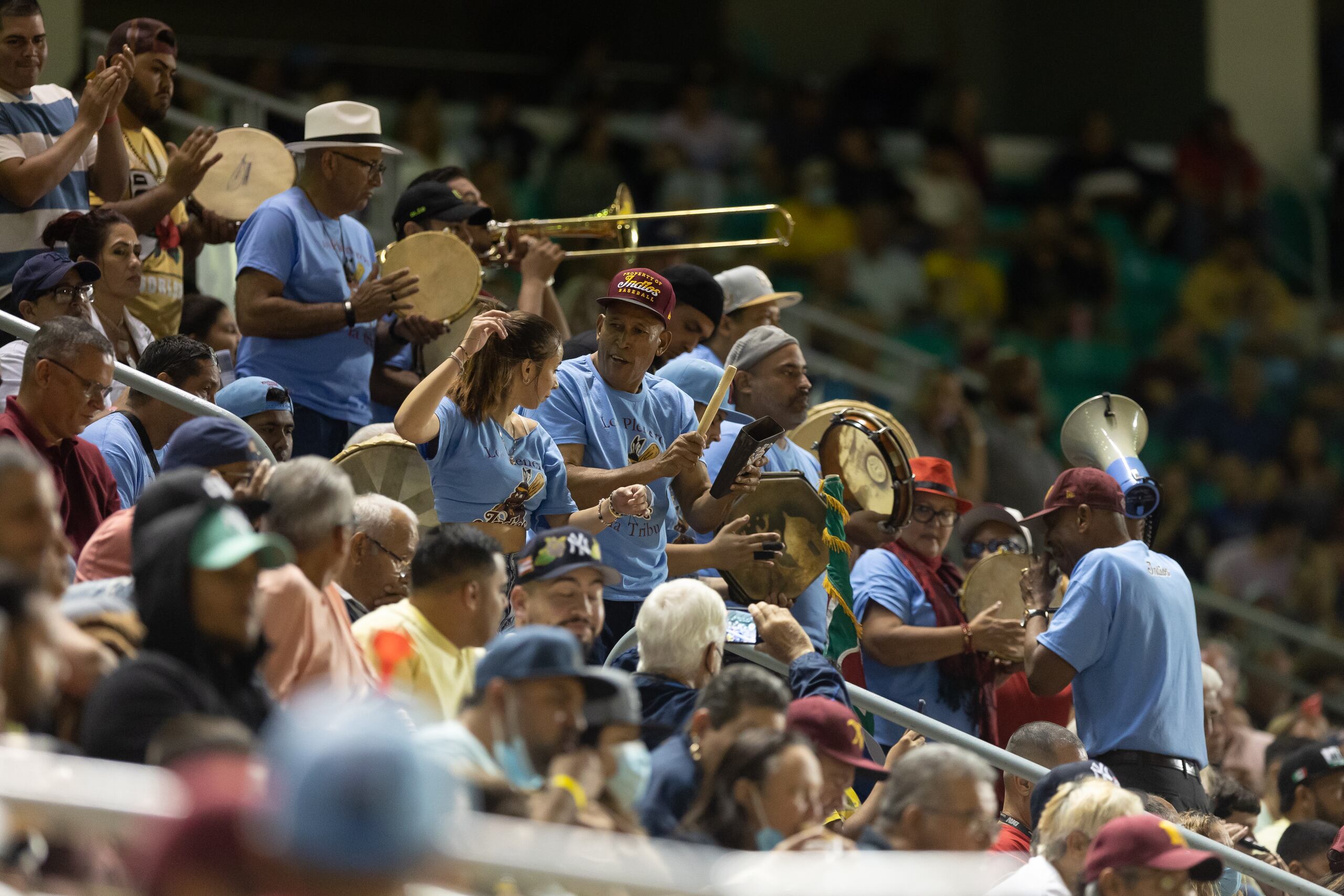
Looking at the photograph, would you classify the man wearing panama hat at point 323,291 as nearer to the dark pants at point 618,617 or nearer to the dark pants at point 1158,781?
the dark pants at point 618,617

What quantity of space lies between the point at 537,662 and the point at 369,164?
3.77 meters

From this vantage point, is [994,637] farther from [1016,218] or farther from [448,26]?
[448,26]

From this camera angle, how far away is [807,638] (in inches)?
245

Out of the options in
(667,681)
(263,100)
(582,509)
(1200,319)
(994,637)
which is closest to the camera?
(667,681)

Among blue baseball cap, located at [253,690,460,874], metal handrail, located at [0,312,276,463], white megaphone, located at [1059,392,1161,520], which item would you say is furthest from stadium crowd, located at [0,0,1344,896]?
white megaphone, located at [1059,392,1161,520]

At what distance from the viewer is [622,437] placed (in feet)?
23.0

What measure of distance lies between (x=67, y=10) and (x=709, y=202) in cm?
550

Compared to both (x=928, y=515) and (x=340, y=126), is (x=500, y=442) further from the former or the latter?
(x=928, y=515)

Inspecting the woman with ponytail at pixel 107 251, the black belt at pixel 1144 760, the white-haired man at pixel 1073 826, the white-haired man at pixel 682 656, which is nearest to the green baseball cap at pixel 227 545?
the white-haired man at pixel 682 656

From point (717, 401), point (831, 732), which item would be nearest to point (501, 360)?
point (717, 401)

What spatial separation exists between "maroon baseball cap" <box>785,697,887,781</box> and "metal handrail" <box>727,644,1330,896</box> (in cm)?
99

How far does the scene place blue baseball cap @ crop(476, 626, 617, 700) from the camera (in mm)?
4570

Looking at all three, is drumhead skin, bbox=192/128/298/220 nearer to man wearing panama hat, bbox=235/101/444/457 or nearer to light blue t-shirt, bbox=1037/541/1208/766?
man wearing panama hat, bbox=235/101/444/457

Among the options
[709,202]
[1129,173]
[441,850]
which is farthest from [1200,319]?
[441,850]
